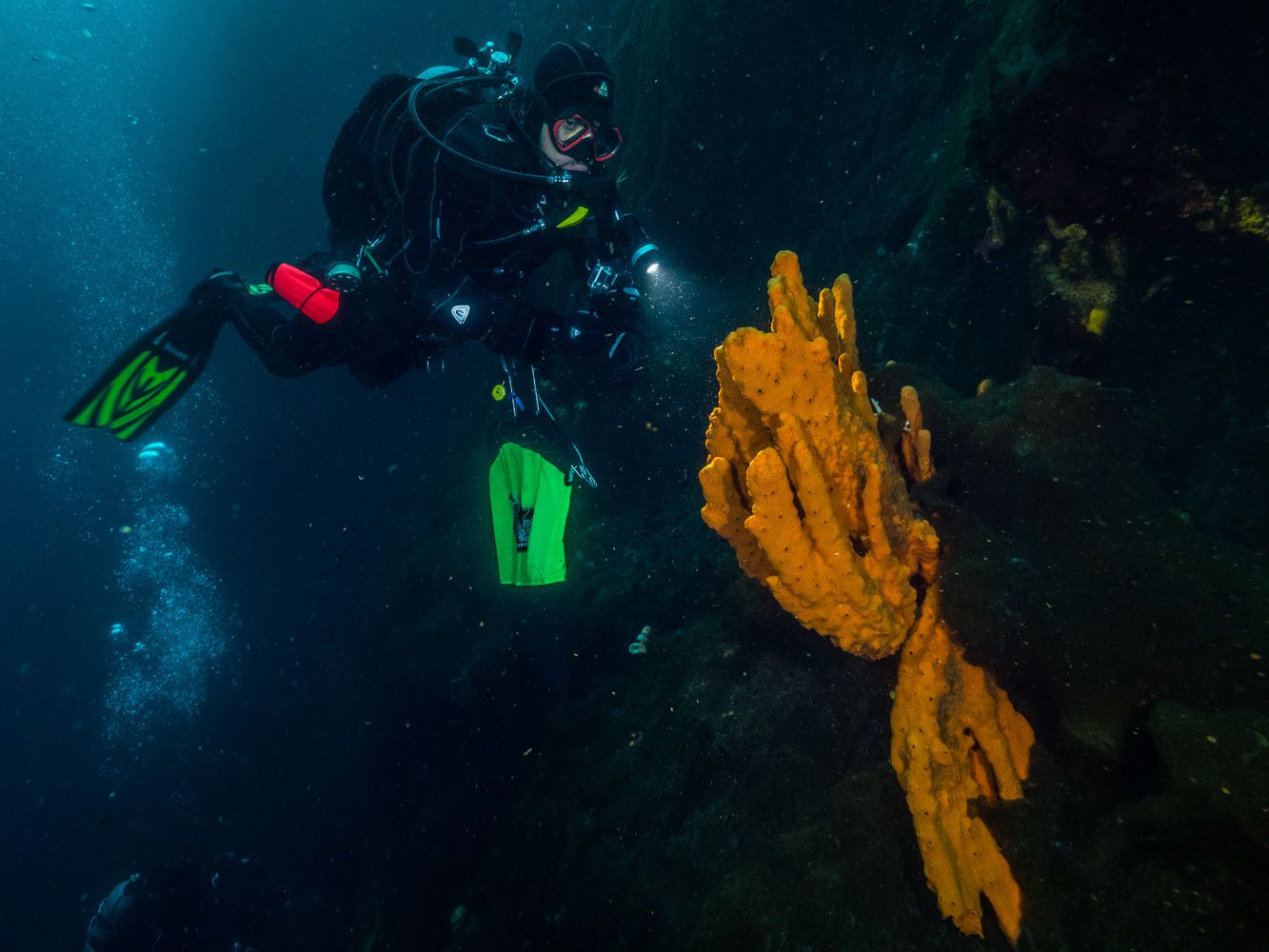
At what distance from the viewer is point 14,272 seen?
92.3ft

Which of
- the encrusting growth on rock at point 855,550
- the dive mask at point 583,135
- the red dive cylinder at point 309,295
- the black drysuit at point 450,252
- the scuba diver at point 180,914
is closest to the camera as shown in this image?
the encrusting growth on rock at point 855,550

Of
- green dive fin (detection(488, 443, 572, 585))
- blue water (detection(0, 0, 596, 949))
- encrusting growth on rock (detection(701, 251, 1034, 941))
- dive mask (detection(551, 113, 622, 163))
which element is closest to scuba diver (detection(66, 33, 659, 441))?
dive mask (detection(551, 113, 622, 163))

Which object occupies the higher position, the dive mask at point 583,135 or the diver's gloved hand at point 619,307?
the dive mask at point 583,135

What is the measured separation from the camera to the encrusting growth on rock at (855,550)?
1723 millimetres

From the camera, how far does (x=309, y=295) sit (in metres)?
4.37

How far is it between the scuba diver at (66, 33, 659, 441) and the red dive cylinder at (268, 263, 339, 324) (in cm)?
1

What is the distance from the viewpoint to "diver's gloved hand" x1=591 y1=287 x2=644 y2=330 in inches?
176

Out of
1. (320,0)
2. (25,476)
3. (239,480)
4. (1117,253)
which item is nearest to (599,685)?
(1117,253)

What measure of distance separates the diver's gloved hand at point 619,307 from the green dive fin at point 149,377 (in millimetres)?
3791

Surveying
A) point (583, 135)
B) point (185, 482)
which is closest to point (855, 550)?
point (583, 135)

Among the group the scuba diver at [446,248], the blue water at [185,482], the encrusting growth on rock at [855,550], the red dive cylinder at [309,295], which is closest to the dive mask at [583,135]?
the scuba diver at [446,248]

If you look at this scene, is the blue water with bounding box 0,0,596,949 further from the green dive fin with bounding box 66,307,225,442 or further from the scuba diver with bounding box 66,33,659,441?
the scuba diver with bounding box 66,33,659,441

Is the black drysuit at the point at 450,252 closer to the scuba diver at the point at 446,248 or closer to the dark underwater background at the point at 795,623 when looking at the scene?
the scuba diver at the point at 446,248

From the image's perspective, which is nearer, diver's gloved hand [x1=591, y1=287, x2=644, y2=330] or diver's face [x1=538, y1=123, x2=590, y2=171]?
diver's face [x1=538, y1=123, x2=590, y2=171]
